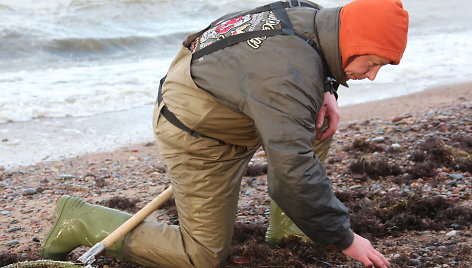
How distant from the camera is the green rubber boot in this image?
14.6 ft

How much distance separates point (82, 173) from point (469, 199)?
442 cm

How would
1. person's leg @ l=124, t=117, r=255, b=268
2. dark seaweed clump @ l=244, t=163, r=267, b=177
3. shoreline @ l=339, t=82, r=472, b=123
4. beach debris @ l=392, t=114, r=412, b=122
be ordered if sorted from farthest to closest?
1. shoreline @ l=339, t=82, r=472, b=123
2. beach debris @ l=392, t=114, r=412, b=122
3. dark seaweed clump @ l=244, t=163, r=267, b=177
4. person's leg @ l=124, t=117, r=255, b=268

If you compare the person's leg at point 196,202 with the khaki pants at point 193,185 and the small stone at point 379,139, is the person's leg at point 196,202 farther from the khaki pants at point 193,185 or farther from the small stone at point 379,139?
the small stone at point 379,139

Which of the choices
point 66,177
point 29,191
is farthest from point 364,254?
point 66,177

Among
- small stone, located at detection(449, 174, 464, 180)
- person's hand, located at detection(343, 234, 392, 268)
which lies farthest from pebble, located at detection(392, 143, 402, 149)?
person's hand, located at detection(343, 234, 392, 268)

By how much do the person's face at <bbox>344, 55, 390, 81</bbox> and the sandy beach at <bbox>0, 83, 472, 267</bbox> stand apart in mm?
1555

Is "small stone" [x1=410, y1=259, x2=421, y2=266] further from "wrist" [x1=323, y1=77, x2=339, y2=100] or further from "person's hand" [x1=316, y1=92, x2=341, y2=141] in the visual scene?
"wrist" [x1=323, y1=77, x2=339, y2=100]

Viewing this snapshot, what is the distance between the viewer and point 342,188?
6.17 metres

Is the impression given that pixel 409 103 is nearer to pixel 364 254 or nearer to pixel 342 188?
pixel 342 188

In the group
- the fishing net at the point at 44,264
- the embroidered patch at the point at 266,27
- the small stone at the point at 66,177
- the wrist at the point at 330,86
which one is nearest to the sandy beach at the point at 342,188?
the small stone at the point at 66,177

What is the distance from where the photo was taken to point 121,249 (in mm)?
4434

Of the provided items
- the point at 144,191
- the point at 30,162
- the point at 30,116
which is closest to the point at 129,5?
the point at 30,116

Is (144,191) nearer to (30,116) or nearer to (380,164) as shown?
(380,164)

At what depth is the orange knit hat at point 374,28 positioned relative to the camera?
3.25 m
